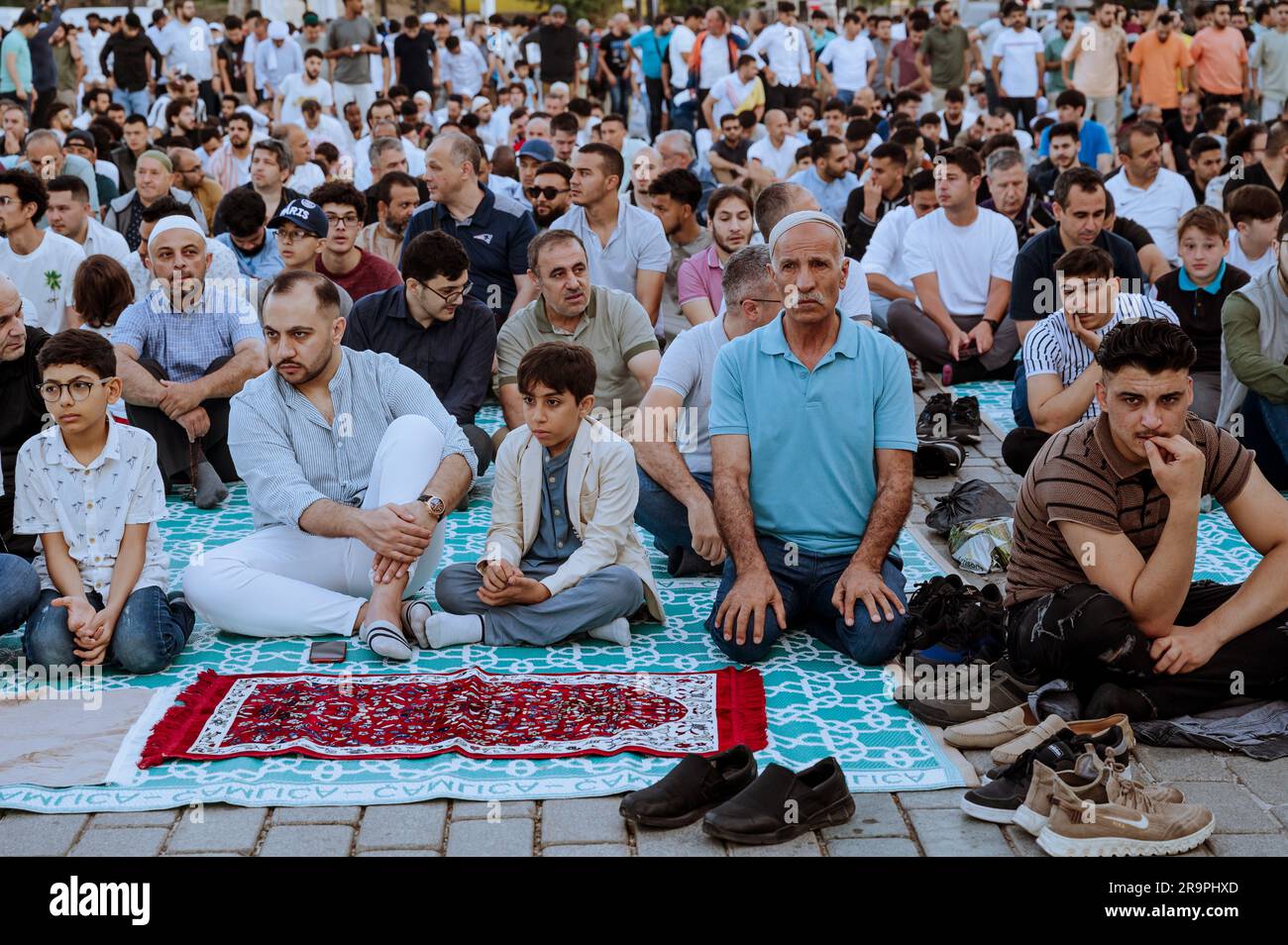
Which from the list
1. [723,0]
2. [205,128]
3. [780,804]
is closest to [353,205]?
[780,804]

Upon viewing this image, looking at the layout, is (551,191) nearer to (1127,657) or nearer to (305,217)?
(305,217)

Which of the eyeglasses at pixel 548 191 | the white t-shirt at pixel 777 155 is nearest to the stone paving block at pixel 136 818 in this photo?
the eyeglasses at pixel 548 191

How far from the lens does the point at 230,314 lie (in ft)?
23.8

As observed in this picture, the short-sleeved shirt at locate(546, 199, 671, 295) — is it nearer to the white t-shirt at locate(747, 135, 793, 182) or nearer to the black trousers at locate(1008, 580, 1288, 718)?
the black trousers at locate(1008, 580, 1288, 718)

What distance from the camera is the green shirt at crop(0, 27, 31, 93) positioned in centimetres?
1642

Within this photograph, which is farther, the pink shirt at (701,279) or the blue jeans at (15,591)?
the pink shirt at (701,279)

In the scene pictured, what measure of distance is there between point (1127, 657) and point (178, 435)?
4.72 m

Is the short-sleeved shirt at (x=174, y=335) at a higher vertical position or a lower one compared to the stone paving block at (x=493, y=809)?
higher

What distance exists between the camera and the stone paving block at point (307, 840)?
3.53m

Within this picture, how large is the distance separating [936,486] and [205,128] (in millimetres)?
9478

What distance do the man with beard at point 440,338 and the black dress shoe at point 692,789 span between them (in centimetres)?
355

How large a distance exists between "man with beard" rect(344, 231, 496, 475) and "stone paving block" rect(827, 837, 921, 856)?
3.89 metres

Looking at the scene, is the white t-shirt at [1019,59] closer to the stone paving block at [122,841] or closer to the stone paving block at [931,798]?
the stone paving block at [931,798]
